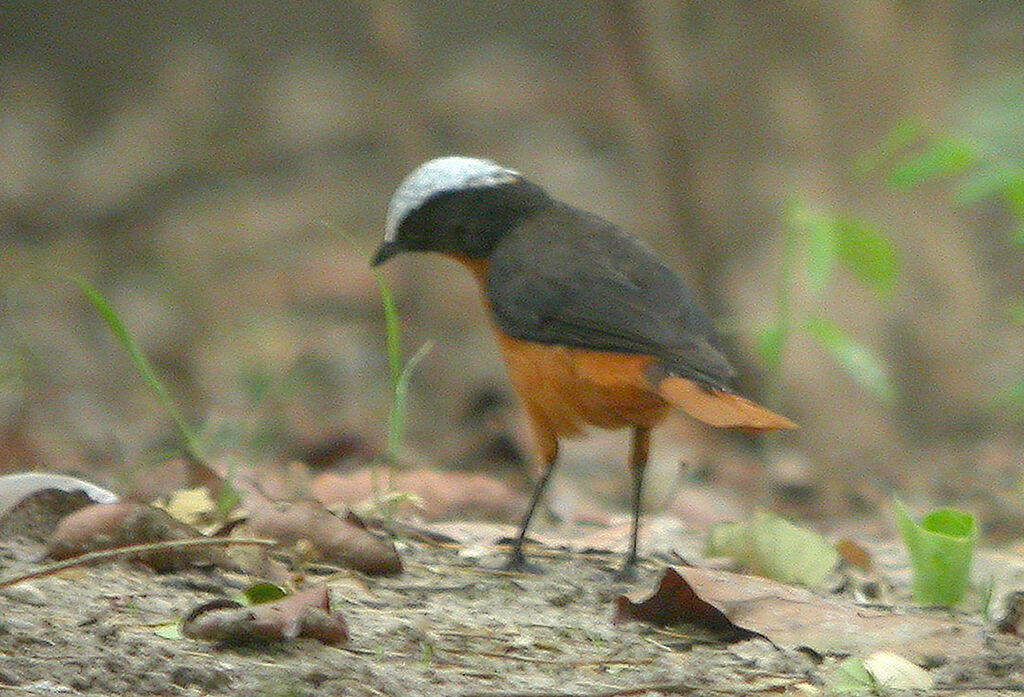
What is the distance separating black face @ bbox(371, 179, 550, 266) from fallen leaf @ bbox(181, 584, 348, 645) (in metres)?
1.62

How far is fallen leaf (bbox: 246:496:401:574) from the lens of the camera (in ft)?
10.9

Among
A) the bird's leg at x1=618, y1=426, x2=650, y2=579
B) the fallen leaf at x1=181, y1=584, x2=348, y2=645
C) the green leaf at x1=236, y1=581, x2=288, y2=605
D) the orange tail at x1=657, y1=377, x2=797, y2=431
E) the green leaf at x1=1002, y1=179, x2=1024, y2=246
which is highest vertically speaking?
the green leaf at x1=1002, y1=179, x2=1024, y2=246

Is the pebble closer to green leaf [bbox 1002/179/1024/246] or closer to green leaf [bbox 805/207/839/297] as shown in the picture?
green leaf [bbox 805/207/839/297]

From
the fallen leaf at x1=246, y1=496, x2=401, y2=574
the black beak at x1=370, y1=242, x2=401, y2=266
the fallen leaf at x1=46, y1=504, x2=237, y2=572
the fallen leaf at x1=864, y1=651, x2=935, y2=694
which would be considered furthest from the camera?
the black beak at x1=370, y1=242, x2=401, y2=266

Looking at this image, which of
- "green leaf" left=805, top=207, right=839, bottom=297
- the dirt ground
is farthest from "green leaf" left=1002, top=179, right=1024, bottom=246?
the dirt ground

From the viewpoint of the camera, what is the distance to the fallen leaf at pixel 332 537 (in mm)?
3322

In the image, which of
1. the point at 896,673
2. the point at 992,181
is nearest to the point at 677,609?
the point at 896,673

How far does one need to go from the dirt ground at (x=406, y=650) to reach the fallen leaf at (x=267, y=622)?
0.07ft

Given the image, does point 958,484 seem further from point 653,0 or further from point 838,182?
point 653,0

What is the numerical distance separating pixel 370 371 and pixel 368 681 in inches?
248

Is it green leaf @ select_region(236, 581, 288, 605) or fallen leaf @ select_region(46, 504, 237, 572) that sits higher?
fallen leaf @ select_region(46, 504, 237, 572)

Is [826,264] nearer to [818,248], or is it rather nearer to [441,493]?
[818,248]

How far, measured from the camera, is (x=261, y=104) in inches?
476

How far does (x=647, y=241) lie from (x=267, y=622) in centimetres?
494
